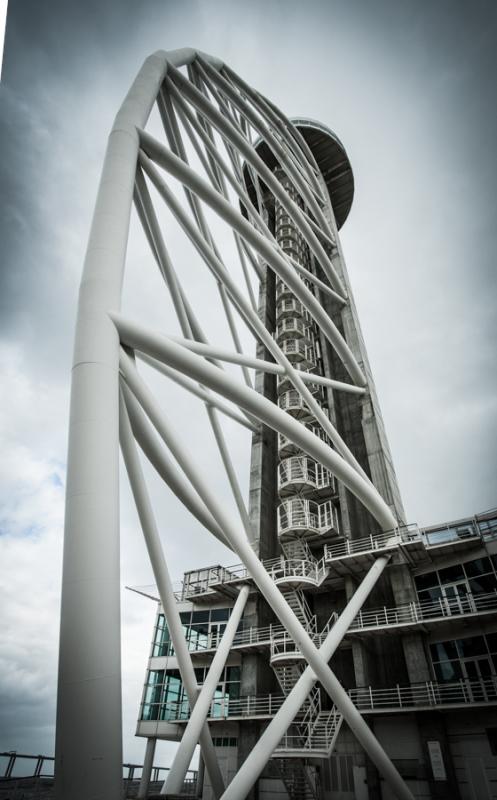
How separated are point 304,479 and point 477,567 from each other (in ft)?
35.7

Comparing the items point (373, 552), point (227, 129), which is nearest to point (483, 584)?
point (373, 552)

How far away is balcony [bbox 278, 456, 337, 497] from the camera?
95.8 ft

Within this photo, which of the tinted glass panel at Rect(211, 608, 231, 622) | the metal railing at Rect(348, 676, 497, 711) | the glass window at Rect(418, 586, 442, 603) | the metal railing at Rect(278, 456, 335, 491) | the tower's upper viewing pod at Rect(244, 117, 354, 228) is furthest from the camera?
the tower's upper viewing pod at Rect(244, 117, 354, 228)

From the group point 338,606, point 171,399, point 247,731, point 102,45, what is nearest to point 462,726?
point 338,606

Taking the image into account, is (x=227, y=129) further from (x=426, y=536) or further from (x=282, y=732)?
(x=426, y=536)

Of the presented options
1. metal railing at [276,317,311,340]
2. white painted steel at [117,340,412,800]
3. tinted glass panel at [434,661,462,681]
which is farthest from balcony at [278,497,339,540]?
white painted steel at [117,340,412,800]

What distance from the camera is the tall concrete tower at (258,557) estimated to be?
6.43 meters

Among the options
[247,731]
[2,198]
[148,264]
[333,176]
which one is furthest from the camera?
[148,264]

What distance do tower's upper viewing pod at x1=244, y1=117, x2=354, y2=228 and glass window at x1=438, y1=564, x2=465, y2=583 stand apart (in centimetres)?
4537

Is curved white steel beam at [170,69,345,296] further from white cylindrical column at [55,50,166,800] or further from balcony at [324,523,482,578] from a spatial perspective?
balcony at [324,523,482,578]

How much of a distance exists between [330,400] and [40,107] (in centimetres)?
2783

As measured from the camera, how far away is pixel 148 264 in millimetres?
87812

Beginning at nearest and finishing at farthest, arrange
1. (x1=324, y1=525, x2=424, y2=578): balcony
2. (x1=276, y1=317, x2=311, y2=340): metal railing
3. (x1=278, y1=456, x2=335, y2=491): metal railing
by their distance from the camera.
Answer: (x1=324, y1=525, x2=424, y2=578): balcony → (x1=278, y1=456, x2=335, y2=491): metal railing → (x1=276, y1=317, x2=311, y2=340): metal railing

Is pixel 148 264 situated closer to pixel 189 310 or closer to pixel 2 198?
pixel 189 310
